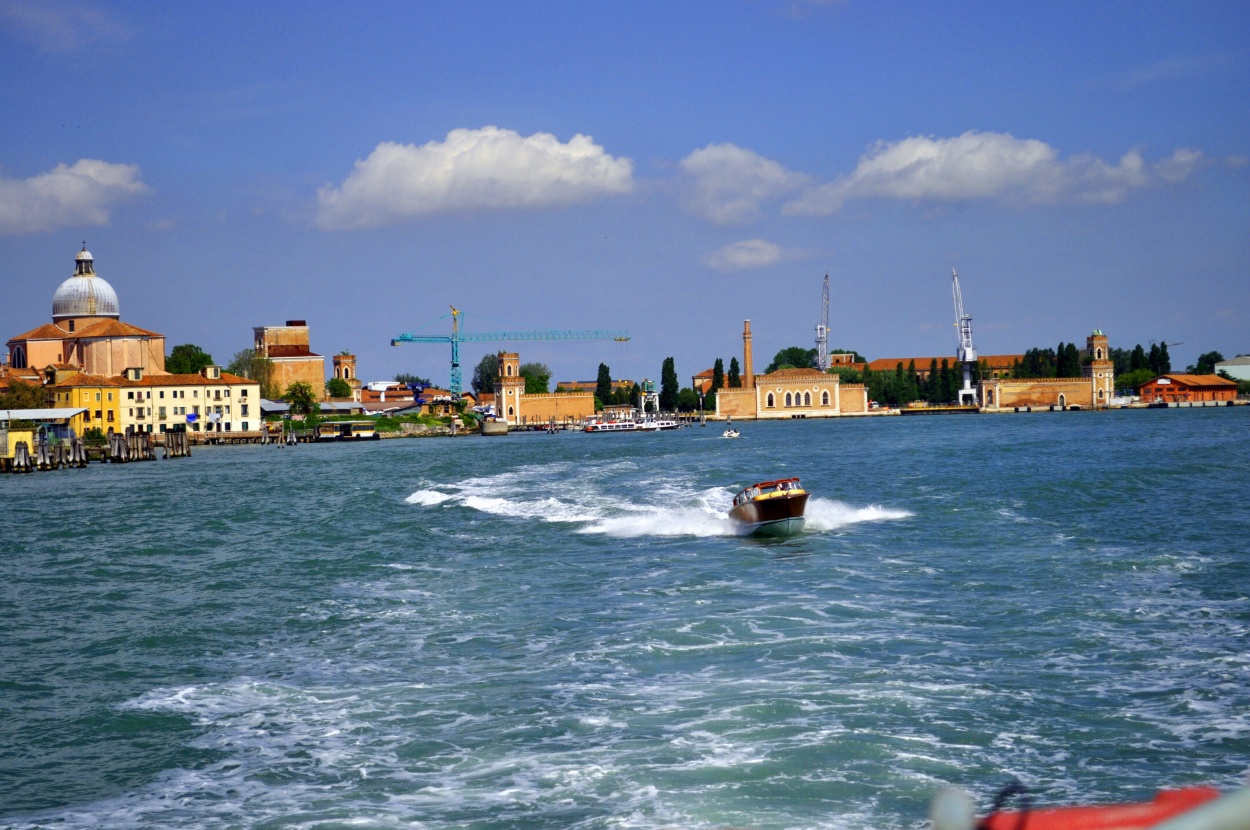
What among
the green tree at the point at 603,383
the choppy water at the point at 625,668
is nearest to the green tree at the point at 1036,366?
the green tree at the point at 603,383

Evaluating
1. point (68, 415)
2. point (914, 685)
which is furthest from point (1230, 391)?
point (914, 685)

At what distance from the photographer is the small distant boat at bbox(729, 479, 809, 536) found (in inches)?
916

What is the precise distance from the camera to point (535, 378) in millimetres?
160375

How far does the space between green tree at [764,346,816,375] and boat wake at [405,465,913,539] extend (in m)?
143

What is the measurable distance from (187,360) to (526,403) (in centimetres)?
3965

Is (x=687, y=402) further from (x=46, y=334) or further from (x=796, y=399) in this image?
(x=46, y=334)

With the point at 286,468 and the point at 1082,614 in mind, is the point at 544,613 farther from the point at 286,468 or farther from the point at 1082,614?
the point at 286,468

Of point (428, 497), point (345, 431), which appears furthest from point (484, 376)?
point (428, 497)

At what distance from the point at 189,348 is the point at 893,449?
83.8m

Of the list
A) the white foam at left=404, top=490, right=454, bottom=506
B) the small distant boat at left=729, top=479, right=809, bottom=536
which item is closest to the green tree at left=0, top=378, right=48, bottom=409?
the white foam at left=404, top=490, right=454, bottom=506

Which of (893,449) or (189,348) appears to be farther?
(189,348)

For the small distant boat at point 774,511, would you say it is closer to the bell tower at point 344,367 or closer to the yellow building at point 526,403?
the yellow building at point 526,403

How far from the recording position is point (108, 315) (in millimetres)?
100125

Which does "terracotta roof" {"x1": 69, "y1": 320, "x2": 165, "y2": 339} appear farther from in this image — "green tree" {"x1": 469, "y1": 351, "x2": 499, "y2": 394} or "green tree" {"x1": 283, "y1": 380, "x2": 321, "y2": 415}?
"green tree" {"x1": 469, "y1": 351, "x2": 499, "y2": 394}
